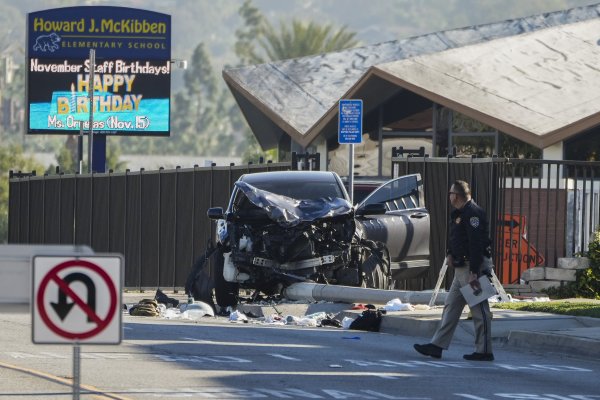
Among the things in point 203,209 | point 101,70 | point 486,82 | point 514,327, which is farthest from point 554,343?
point 101,70

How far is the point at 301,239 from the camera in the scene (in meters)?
22.6

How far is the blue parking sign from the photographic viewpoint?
24672mm

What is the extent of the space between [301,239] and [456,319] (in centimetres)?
657

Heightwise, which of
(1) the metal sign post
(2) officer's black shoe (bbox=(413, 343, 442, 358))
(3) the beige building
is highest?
(3) the beige building

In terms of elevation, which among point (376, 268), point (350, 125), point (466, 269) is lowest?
point (376, 268)

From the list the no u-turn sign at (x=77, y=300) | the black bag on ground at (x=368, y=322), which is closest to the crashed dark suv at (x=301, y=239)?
the black bag on ground at (x=368, y=322)

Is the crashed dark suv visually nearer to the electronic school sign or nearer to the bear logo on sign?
the electronic school sign

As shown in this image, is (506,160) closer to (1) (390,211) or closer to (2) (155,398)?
(1) (390,211)

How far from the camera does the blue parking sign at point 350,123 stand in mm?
24672

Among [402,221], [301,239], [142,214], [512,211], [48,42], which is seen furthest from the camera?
[48,42]

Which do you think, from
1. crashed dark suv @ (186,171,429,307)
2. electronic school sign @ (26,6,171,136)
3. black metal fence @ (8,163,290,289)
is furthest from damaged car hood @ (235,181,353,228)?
electronic school sign @ (26,6,171,136)

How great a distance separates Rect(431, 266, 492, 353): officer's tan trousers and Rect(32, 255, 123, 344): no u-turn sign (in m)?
7.20

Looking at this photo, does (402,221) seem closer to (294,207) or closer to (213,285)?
(294,207)

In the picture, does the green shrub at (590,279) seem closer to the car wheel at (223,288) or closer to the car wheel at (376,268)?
the car wheel at (376,268)
